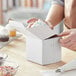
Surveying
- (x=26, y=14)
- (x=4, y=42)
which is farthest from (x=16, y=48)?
(x=26, y=14)

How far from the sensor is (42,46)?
130 cm

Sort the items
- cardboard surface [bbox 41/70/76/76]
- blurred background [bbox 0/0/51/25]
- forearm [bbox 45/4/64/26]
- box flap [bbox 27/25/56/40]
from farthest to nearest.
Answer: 1. blurred background [bbox 0/0/51/25]
2. forearm [bbox 45/4/64/26]
3. box flap [bbox 27/25/56/40]
4. cardboard surface [bbox 41/70/76/76]

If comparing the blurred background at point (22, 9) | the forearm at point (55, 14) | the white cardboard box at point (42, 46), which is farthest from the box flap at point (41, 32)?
the blurred background at point (22, 9)

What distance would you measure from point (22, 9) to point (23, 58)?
246cm

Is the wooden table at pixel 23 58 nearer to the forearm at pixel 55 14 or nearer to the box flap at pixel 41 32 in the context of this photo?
the box flap at pixel 41 32

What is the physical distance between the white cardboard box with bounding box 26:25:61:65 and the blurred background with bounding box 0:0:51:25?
237 centimetres

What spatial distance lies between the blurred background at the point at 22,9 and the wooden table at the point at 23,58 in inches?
79.5

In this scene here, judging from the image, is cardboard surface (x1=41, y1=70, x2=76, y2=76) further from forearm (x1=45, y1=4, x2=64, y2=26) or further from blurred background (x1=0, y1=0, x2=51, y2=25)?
blurred background (x1=0, y1=0, x2=51, y2=25)

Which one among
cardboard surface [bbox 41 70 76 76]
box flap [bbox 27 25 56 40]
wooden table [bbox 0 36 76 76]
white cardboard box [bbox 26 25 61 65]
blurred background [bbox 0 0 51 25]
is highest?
box flap [bbox 27 25 56 40]

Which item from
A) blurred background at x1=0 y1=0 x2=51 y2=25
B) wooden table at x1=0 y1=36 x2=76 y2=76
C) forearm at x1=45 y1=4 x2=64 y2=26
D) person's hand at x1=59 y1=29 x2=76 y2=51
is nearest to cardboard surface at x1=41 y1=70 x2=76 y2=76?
wooden table at x1=0 y1=36 x2=76 y2=76

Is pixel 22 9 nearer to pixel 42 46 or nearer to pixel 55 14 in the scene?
pixel 55 14

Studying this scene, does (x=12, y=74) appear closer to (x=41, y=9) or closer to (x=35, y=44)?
Result: (x=35, y=44)

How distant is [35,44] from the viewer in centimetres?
134

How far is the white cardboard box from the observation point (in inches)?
51.5
